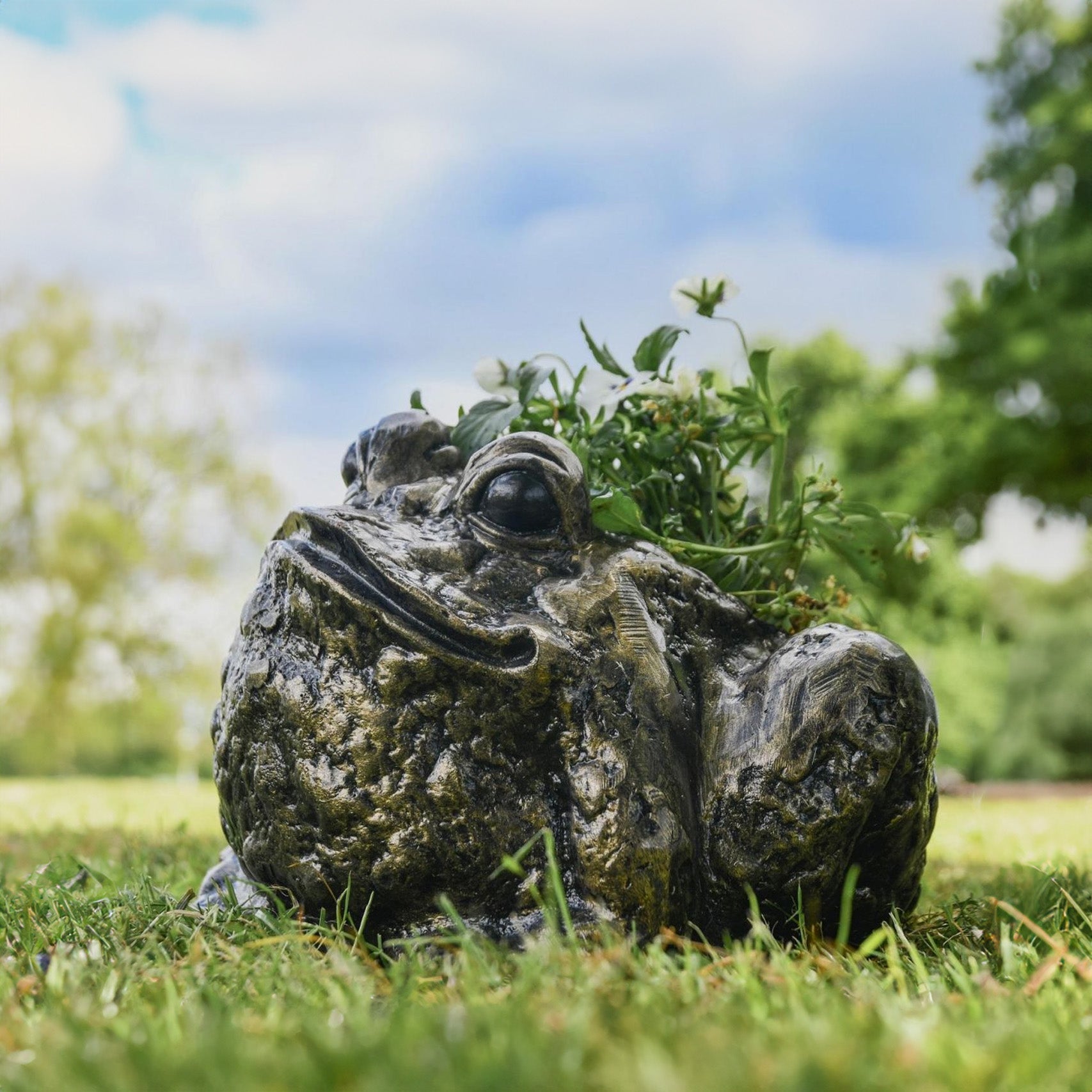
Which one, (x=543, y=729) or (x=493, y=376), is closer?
(x=543, y=729)

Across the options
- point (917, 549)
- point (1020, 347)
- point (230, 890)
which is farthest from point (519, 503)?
point (1020, 347)

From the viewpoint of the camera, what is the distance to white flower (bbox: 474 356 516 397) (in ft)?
9.77

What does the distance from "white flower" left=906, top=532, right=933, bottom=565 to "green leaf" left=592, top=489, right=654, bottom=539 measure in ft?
2.99

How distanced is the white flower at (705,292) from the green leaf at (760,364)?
0.67 feet

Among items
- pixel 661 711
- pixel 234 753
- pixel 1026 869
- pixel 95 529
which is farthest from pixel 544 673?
pixel 95 529

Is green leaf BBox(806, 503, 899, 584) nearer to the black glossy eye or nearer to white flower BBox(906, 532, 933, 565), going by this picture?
white flower BBox(906, 532, 933, 565)

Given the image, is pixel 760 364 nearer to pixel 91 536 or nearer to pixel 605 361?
pixel 605 361

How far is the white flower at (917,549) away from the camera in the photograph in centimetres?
309

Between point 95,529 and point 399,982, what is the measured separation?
690 inches

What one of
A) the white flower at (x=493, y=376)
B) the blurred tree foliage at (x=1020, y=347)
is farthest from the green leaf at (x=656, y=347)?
the blurred tree foliage at (x=1020, y=347)

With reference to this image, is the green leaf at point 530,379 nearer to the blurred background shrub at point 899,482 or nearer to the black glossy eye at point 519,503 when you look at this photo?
the black glossy eye at point 519,503

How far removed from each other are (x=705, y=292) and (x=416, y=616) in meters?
1.31

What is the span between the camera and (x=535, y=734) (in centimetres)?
230

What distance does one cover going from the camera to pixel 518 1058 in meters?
1.10
